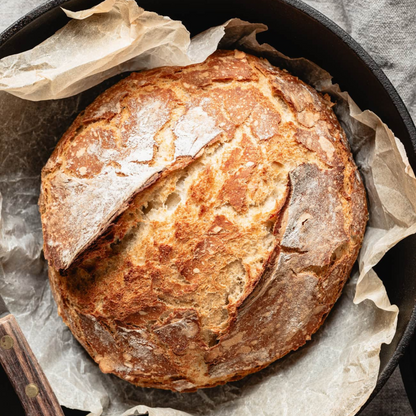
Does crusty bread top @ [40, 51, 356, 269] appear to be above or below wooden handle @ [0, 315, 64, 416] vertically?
above

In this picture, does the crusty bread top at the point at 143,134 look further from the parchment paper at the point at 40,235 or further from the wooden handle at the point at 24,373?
the wooden handle at the point at 24,373

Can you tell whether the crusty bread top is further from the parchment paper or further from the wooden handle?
the wooden handle

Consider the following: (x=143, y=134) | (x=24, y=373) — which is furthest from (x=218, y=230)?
(x=24, y=373)

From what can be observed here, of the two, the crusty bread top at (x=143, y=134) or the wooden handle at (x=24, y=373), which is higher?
the crusty bread top at (x=143, y=134)

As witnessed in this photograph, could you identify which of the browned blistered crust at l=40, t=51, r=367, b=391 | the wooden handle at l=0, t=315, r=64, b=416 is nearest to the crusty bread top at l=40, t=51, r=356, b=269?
the browned blistered crust at l=40, t=51, r=367, b=391

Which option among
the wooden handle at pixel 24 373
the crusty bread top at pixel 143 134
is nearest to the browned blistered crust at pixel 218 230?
the crusty bread top at pixel 143 134

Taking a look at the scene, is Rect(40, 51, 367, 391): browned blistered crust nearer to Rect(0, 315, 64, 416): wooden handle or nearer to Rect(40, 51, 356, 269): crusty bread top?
Rect(40, 51, 356, 269): crusty bread top
